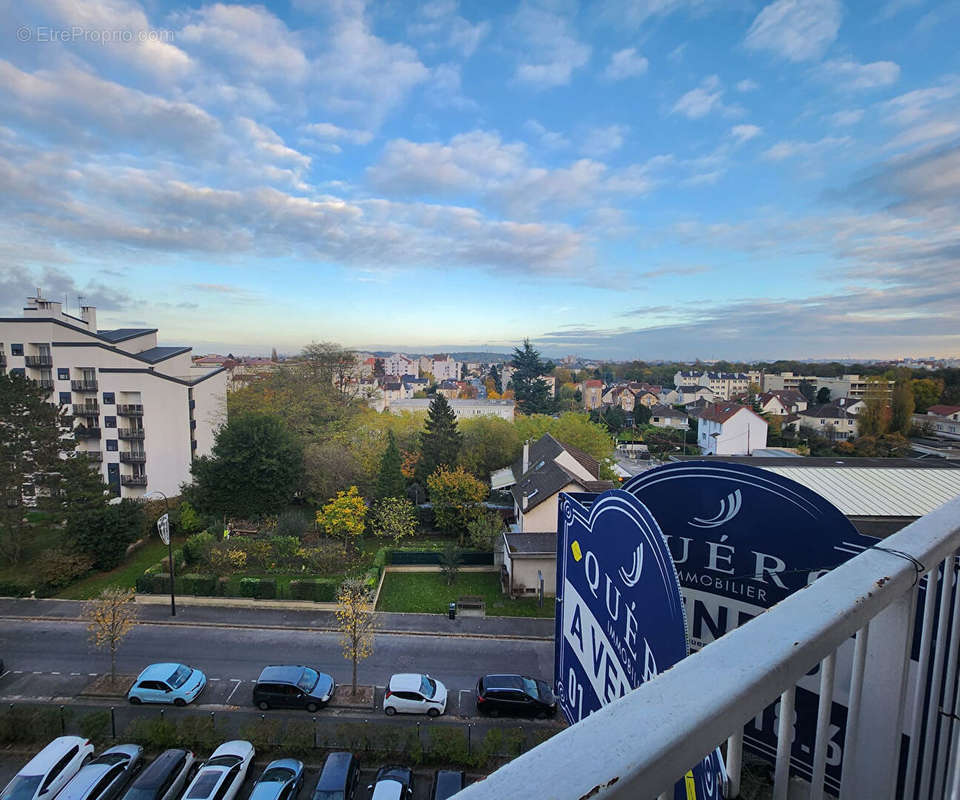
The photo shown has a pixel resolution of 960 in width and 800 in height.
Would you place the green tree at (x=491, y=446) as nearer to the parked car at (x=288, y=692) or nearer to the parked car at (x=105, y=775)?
the parked car at (x=288, y=692)

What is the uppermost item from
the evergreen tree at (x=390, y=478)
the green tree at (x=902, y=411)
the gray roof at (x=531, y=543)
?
the green tree at (x=902, y=411)

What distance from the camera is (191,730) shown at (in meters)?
11.0

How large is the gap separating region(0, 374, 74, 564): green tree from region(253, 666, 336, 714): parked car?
1409 cm

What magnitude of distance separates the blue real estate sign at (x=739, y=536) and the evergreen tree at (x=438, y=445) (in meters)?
24.8

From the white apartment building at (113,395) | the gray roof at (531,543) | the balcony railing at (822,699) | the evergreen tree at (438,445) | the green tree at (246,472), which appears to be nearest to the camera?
the balcony railing at (822,699)

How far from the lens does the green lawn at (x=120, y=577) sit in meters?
19.0

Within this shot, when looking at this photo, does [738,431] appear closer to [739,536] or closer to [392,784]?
[392,784]

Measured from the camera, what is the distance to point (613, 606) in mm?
2453

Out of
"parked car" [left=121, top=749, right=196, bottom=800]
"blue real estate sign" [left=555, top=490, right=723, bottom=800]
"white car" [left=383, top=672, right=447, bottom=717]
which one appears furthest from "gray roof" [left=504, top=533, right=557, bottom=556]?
"blue real estate sign" [left=555, top=490, right=723, bottom=800]

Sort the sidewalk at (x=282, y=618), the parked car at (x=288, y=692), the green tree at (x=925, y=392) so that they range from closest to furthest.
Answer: the parked car at (x=288, y=692), the sidewalk at (x=282, y=618), the green tree at (x=925, y=392)


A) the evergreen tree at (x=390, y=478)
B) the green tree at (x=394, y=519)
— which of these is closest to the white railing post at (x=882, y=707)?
the green tree at (x=394, y=519)

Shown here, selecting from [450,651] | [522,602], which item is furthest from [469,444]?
[450,651]

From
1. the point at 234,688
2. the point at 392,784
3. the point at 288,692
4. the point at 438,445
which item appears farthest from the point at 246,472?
the point at 392,784

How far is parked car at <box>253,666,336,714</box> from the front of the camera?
12375mm
